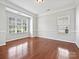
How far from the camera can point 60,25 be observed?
6.38m

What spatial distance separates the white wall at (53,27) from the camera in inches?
221

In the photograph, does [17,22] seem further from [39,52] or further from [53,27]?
[39,52]

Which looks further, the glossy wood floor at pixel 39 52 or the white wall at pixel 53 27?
the white wall at pixel 53 27

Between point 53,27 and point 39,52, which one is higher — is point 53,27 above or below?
above

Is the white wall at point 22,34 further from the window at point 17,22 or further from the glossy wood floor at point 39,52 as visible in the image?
the glossy wood floor at point 39,52

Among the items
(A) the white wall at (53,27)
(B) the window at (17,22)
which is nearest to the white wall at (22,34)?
(B) the window at (17,22)

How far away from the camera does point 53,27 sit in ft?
23.2

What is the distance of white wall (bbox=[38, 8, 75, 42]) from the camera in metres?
5.61

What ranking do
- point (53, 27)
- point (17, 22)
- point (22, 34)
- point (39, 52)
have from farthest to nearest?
→ point (22, 34), point (17, 22), point (53, 27), point (39, 52)

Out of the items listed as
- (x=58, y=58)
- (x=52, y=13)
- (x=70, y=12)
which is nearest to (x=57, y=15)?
(x=52, y=13)

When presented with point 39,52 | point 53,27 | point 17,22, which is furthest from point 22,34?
point 39,52

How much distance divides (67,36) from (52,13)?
2.53 metres

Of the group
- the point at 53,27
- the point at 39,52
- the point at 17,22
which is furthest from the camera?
the point at 17,22

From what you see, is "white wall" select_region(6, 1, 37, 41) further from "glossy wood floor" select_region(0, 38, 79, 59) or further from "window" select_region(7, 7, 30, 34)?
"glossy wood floor" select_region(0, 38, 79, 59)
